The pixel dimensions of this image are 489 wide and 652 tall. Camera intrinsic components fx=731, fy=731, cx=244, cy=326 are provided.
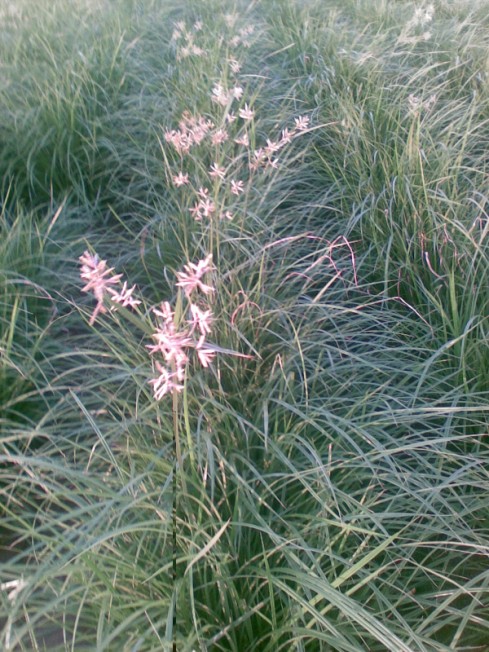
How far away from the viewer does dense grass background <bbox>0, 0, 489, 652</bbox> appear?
1.40m

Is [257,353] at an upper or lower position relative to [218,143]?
lower

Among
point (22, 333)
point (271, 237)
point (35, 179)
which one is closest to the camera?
point (22, 333)

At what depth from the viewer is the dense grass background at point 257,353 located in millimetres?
1403

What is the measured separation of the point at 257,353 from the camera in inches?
72.1

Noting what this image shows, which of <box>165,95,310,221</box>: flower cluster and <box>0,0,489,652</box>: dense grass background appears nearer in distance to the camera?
<box>0,0,489,652</box>: dense grass background

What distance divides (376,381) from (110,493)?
91cm

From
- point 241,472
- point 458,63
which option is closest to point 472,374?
point 241,472

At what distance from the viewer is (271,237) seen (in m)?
2.44

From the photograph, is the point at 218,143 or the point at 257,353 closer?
the point at 257,353

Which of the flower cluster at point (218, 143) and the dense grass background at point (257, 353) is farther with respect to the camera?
the flower cluster at point (218, 143)

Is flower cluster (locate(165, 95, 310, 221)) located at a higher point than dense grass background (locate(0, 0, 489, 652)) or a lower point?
higher

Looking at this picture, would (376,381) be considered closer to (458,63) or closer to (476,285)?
(476,285)

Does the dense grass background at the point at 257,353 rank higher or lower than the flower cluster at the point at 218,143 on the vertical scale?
lower

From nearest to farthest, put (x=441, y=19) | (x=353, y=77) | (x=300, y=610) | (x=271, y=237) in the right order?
1. (x=300, y=610)
2. (x=271, y=237)
3. (x=353, y=77)
4. (x=441, y=19)
